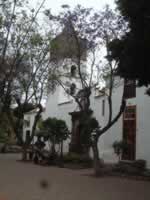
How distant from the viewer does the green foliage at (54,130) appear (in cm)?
2938

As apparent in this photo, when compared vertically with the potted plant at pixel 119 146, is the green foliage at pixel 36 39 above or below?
above

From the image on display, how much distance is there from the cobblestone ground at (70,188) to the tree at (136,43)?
3.85 metres

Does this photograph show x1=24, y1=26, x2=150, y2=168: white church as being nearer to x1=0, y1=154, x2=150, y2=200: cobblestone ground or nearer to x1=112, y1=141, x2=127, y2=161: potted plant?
x1=112, y1=141, x2=127, y2=161: potted plant

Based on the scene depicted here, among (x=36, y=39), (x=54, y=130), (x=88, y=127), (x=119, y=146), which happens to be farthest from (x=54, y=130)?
(x=36, y=39)

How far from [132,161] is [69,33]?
8.21 meters

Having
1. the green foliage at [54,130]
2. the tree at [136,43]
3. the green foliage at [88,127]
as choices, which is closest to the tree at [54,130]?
the green foliage at [54,130]

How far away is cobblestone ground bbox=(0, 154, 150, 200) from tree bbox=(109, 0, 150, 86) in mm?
3849

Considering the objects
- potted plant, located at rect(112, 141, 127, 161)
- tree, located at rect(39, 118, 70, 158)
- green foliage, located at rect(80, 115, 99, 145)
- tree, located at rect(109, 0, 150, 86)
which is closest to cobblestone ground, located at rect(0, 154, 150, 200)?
tree, located at rect(109, 0, 150, 86)

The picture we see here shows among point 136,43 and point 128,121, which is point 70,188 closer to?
point 136,43

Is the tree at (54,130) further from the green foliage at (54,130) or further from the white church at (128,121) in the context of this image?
the white church at (128,121)

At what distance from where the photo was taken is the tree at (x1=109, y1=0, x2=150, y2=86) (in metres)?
12.6

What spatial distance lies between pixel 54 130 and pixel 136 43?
17.4 meters

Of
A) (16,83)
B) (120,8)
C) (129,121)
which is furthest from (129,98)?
(120,8)

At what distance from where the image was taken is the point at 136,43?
12977mm
